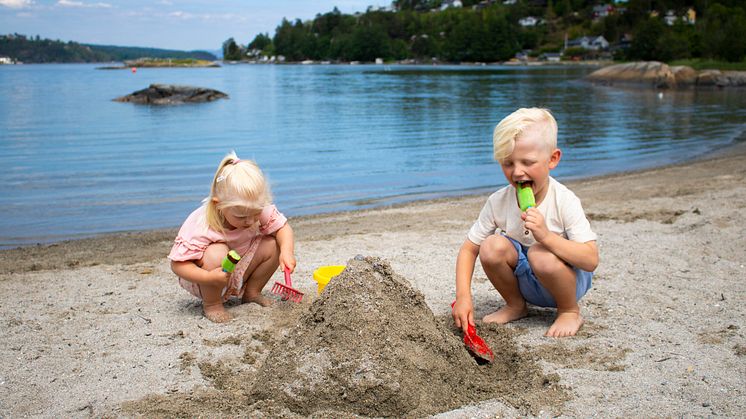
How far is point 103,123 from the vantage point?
2556cm

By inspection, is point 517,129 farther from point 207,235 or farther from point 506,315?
point 207,235

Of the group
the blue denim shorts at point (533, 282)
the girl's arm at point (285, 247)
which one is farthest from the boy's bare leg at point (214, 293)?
the blue denim shorts at point (533, 282)

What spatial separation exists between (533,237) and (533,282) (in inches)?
13.2

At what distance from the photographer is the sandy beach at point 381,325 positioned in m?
3.14

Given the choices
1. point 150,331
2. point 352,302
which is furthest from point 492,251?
point 150,331

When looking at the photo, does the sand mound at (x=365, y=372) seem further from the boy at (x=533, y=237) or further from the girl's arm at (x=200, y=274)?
the girl's arm at (x=200, y=274)

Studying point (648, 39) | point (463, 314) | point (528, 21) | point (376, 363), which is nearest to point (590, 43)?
point (528, 21)

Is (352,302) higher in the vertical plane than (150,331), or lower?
higher

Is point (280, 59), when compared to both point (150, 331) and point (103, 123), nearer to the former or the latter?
point (103, 123)

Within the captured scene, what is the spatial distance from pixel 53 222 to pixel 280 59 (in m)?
176

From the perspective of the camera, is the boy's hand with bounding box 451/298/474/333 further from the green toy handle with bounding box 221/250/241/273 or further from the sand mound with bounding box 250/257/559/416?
the green toy handle with bounding box 221/250/241/273

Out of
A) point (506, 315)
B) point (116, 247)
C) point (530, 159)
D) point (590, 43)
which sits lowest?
point (116, 247)

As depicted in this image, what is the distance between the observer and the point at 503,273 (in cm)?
407

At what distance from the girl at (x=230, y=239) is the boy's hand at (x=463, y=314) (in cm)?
116
